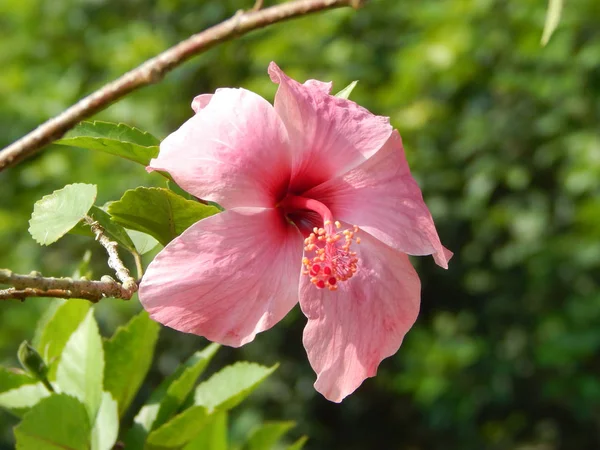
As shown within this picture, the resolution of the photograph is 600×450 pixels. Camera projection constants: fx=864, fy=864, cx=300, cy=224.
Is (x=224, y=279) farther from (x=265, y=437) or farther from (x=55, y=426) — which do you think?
(x=265, y=437)

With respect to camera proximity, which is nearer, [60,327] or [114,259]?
[114,259]

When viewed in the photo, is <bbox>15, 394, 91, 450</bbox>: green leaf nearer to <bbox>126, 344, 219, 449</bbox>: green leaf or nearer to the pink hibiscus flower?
<bbox>126, 344, 219, 449</bbox>: green leaf

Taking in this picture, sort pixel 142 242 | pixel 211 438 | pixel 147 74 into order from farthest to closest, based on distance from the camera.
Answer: pixel 211 438, pixel 142 242, pixel 147 74

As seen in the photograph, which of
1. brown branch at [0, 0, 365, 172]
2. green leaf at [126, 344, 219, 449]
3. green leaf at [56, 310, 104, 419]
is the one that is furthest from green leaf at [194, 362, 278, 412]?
brown branch at [0, 0, 365, 172]

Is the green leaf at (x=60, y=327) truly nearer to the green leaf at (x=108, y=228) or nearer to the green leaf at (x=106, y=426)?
the green leaf at (x=106, y=426)

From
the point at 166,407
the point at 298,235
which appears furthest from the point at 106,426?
the point at 298,235

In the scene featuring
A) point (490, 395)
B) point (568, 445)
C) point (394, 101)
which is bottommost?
point (568, 445)

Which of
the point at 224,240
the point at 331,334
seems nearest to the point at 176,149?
the point at 224,240

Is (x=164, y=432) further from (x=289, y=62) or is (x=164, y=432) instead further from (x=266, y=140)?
(x=289, y=62)
